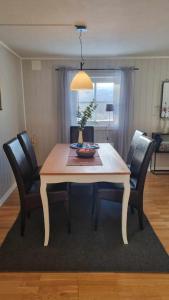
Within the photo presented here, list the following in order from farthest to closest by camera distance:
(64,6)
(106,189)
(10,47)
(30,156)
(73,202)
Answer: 1. (10,47)
2. (73,202)
3. (30,156)
4. (106,189)
5. (64,6)

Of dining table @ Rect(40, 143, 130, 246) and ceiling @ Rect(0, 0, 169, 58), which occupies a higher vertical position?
ceiling @ Rect(0, 0, 169, 58)

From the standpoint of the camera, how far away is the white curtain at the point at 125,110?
4129mm

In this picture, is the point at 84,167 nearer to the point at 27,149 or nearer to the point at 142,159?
the point at 142,159

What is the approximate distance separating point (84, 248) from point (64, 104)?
2837 mm

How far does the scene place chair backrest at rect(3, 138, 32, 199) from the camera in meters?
2.08

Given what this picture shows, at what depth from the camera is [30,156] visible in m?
2.84

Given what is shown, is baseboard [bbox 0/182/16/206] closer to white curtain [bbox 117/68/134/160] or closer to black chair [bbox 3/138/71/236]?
black chair [bbox 3/138/71/236]

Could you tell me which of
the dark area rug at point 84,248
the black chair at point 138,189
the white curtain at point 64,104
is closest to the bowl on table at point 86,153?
the black chair at point 138,189

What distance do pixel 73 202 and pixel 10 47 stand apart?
2629 mm

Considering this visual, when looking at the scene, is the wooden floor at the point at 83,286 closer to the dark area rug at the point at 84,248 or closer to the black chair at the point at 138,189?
the dark area rug at the point at 84,248

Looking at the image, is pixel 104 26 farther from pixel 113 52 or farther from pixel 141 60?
pixel 141 60

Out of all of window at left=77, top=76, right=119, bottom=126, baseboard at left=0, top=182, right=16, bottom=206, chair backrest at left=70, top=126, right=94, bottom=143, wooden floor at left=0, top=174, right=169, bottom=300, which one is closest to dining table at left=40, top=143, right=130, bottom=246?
wooden floor at left=0, top=174, right=169, bottom=300

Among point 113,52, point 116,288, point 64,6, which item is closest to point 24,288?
point 116,288

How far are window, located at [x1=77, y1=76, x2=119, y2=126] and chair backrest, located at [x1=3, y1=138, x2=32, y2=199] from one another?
2249 millimetres
